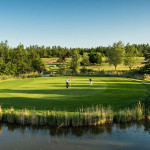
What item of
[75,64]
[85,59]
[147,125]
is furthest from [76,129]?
[85,59]

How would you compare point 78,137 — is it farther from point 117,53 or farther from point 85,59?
point 85,59

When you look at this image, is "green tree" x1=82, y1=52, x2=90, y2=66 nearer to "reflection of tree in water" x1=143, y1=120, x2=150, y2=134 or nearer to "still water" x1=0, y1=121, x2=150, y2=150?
"reflection of tree in water" x1=143, y1=120, x2=150, y2=134

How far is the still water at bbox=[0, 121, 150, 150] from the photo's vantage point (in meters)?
13.0

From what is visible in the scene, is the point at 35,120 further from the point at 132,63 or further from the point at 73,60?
the point at 132,63

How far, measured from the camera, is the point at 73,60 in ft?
232

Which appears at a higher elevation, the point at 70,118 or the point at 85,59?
the point at 85,59

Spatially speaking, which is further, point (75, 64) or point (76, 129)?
point (75, 64)

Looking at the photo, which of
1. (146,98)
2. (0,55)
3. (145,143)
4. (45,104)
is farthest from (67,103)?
(0,55)

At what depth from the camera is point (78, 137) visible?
14.4 meters

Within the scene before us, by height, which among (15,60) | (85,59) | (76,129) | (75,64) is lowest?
(76,129)

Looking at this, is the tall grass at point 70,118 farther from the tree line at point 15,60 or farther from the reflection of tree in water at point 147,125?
the tree line at point 15,60

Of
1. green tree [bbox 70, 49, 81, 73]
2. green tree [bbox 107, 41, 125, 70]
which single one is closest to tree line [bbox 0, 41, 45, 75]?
green tree [bbox 70, 49, 81, 73]

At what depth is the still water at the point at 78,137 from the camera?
13.0 metres

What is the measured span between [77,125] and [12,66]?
55313mm
